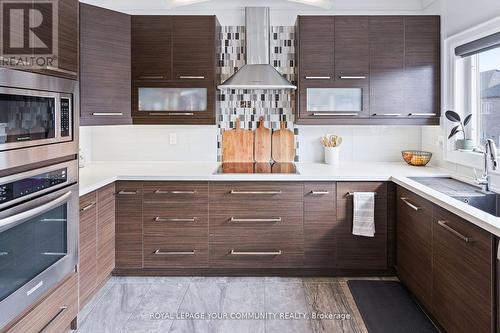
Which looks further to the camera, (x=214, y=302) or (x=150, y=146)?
(x=150, y=146)

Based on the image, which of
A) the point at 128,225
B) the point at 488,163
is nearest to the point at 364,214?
the point at 488,163

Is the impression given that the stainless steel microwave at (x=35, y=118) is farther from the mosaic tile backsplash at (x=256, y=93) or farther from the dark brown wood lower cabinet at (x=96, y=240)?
the mosaic tile backsplash at (x=256, y=93)

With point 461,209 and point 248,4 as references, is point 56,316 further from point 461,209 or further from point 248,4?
point 248,4

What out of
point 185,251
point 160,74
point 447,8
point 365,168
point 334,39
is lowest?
point 185,251

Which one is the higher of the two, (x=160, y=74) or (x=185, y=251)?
(x=160, y=74)

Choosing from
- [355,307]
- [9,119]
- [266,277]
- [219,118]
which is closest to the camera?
[9,119]

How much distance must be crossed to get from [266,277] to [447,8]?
2.59m

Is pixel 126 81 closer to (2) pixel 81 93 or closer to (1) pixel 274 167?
(2) pixel 81 93

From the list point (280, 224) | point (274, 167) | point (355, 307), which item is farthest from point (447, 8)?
point (355, 307)

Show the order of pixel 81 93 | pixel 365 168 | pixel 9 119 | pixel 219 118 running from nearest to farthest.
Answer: pixel 9 119, pixel 81 93, pixel 365 168, pixel 219 118

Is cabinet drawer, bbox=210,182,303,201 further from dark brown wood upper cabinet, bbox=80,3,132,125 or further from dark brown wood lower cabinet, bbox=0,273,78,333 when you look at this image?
dark brown wood lower cabinet, bbox=0,273,78,333

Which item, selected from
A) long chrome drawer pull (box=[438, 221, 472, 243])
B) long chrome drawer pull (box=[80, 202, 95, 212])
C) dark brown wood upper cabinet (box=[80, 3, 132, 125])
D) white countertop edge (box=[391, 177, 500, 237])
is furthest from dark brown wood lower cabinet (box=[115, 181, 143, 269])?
long chrome drawer pull (box=[438, 221, 472, 243])

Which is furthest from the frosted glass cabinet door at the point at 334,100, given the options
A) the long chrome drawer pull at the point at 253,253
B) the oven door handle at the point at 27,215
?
the oven door handle at the point at 27,215

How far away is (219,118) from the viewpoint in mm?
3777
